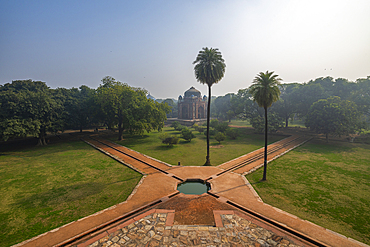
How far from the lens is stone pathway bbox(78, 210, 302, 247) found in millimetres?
6973

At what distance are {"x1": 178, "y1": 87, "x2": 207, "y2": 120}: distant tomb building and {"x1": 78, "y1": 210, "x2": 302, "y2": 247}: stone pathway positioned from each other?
52426 millimetres

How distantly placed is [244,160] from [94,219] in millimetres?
15272

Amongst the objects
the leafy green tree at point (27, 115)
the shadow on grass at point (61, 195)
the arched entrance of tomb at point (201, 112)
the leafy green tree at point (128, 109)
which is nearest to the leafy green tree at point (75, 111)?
the leafy green tree at point (27, 115)

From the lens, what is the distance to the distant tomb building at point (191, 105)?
2350 inches

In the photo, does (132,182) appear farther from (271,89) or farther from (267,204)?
(271,89)

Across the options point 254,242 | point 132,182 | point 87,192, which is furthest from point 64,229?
point 254,242

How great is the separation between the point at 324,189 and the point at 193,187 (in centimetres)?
983

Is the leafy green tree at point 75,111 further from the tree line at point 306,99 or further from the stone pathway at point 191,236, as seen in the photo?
the tree line at point 306,99

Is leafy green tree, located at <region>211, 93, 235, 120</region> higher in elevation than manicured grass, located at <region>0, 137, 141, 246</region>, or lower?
higher

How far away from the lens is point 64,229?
786cm

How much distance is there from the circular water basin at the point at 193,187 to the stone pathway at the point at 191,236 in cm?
352

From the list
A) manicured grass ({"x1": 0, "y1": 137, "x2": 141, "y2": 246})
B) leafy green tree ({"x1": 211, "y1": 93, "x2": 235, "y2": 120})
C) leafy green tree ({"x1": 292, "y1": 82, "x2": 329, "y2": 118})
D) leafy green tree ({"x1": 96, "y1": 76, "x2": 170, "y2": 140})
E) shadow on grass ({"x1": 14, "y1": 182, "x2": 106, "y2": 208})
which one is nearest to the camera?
manicured grass ({"x1": 0, "y1": 137, "x2": 141, "y2": 246})

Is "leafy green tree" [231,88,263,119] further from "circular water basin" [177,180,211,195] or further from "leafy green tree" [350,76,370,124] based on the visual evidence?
"circular water basin" [177,180,211,195]

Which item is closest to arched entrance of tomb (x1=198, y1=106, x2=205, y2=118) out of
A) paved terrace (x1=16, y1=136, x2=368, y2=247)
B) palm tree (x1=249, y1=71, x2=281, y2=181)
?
palm tree (x1=249, y1=71, x2=281, y2=181)
